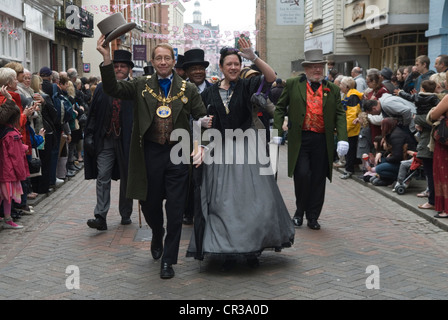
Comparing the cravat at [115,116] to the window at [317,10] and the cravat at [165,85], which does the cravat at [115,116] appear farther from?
the window at [317,10]

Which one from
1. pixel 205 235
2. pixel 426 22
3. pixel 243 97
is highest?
pixel 426 22

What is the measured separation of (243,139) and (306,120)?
77.4 inches

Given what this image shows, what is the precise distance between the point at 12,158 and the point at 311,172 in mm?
3624

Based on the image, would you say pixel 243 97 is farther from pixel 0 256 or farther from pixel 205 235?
pixel 0 256

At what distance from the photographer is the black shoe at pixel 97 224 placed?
748 centimetres

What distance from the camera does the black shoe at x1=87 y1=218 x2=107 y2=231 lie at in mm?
7477

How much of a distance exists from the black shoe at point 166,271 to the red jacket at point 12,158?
3.00m

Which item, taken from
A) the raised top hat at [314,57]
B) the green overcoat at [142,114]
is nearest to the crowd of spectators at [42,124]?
the green overcoat at [142,114]

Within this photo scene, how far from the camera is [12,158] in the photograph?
7.70 m

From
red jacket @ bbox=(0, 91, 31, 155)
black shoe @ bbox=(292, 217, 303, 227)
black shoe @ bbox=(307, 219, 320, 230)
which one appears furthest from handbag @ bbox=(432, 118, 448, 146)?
red jacket @ bbox=(0, 91, 31, 155)

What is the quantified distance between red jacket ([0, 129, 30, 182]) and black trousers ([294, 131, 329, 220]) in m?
3.36

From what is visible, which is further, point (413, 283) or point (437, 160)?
point (437, 160)
